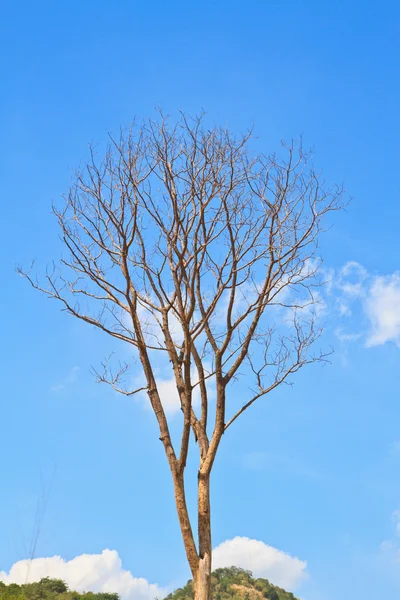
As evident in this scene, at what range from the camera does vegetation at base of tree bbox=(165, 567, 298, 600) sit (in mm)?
36531

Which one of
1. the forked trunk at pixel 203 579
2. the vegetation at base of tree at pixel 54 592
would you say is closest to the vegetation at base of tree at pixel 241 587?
the vegetation at base of tree at pixel 54 592

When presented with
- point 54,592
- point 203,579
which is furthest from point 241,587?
point 203,579

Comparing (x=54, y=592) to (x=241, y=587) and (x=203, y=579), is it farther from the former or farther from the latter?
(x=241, y=587)

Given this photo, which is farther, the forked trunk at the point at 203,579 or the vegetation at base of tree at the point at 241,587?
the vegetation at base of tree at the point at 241,587

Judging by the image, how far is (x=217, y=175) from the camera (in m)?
7.72

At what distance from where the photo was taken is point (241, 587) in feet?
126

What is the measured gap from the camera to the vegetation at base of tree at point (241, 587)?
36.5 meters

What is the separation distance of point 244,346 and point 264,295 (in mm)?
669

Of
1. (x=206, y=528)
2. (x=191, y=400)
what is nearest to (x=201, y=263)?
(x=191, y=400)

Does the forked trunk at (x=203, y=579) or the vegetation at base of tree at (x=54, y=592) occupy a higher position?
the vegetation at base of tree at (x=54, y=592)

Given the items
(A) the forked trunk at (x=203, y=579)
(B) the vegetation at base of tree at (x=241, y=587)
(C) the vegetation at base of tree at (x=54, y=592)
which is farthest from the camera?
(B) the vegetation at base of tree at (x=241, y=587)

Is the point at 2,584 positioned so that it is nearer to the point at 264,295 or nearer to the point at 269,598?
the point at 264,295

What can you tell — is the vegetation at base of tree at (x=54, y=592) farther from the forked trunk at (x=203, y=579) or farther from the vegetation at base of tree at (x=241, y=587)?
the vegetation at base of tree at (x=241, y=587)

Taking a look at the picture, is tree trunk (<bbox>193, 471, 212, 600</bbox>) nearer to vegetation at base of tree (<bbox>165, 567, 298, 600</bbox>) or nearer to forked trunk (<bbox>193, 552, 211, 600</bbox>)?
forked trunk (<bbox>193, 552, 211, 600</bbox>)
